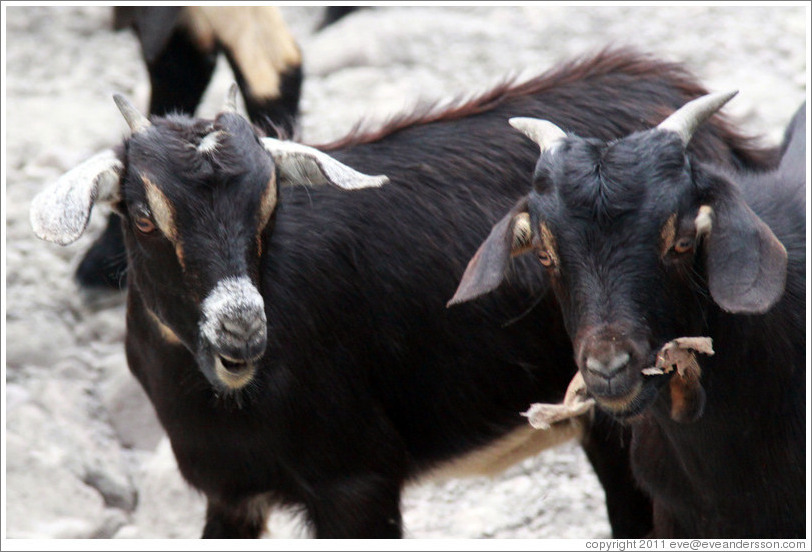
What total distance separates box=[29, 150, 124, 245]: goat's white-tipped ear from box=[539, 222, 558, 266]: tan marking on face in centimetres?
130

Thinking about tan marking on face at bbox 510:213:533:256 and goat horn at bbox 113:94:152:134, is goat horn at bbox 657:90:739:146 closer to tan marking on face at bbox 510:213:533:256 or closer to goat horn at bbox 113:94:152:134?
tan marking on face at bbox 510:213:533:256

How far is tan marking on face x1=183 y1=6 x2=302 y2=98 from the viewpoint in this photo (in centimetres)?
589

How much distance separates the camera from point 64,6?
28.1 ft

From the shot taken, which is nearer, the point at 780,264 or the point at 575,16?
the point at 780,264

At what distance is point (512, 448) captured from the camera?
14.9 ft

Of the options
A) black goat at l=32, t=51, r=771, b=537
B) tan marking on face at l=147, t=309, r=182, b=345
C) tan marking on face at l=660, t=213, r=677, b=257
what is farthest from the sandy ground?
tan marking on face at l=660, t=213, r=677, b=257

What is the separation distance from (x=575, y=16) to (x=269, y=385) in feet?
17.2

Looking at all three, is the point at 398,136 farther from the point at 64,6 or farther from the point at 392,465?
the point at 64,6

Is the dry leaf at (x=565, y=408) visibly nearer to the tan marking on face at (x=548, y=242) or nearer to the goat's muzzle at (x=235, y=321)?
the tan marking on face at (x=548, y=242)

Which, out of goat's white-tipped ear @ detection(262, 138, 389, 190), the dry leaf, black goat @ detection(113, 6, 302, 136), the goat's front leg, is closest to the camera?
the dry leaf

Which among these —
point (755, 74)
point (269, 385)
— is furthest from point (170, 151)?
point (755, 74)

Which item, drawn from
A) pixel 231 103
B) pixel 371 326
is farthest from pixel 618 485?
pixel 231 103

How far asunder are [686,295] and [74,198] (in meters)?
1.74

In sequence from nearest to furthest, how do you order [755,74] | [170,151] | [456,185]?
[170,151]
[456,185]
[755,74]
